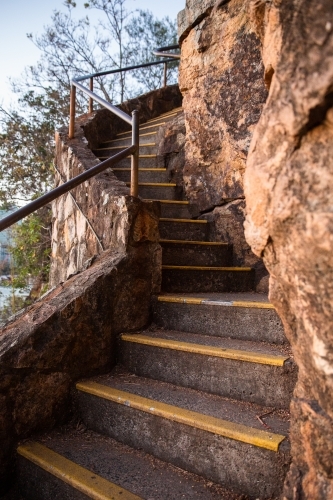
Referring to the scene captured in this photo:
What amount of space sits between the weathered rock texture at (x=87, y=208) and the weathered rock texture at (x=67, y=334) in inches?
4.2

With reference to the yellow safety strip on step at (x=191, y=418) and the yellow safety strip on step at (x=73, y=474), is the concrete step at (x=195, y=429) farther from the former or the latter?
the yellow safety strip on step at (x=73, y=474)

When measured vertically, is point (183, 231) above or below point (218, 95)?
below

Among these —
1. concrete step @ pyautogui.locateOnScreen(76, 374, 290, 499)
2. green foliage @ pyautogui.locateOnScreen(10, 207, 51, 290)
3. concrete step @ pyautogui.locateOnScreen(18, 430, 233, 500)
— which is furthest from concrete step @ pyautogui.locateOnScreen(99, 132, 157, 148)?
concrete step @ pyautogui.locateOnScreen(18, 430, 233, 500)

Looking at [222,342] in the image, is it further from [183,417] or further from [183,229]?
[183,229]

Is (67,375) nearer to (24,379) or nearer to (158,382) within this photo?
(24,379)

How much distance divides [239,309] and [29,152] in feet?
22.2

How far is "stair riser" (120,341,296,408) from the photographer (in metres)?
1.85

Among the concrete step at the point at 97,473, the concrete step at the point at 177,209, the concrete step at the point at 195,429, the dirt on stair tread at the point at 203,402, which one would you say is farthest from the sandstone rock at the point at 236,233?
the concrete step at the point at 97,473

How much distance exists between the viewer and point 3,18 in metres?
4.90

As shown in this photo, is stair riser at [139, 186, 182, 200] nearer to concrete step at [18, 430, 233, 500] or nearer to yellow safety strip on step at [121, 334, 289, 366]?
yellow safety strip on step at [121, 334, 289, 366]

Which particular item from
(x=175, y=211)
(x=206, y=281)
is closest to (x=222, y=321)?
(x=206, y=281)

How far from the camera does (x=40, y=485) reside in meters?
1.94

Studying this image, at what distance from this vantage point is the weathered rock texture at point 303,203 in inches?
39.1

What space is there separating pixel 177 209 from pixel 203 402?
89.6 inches
